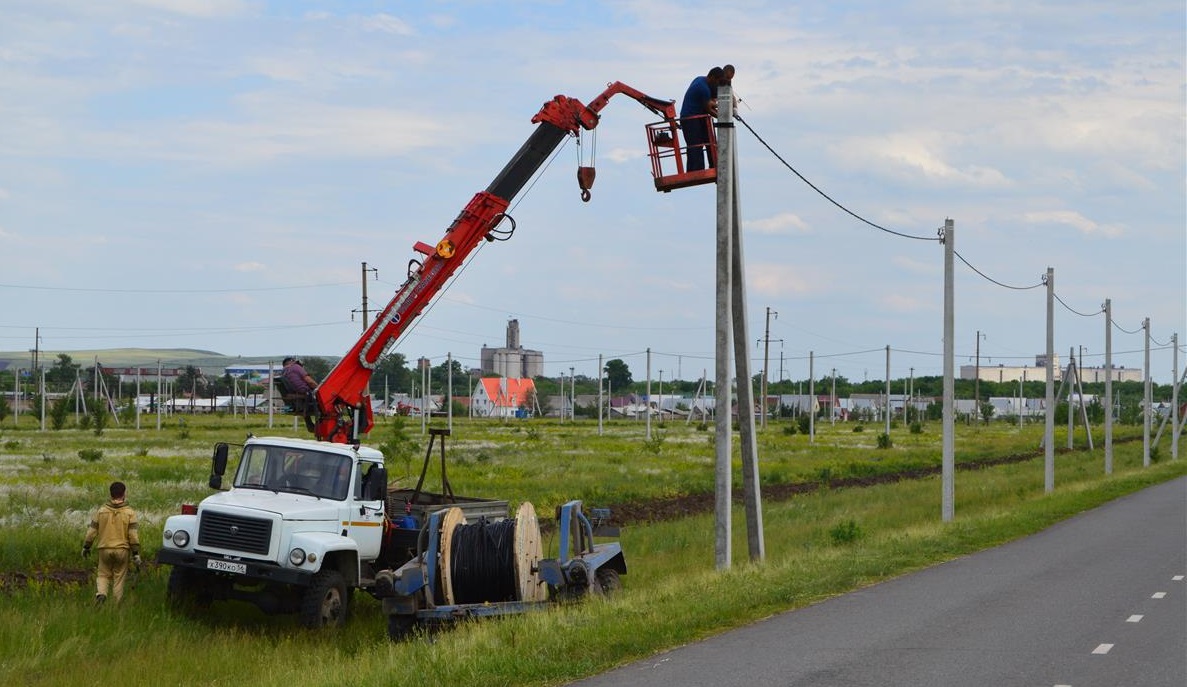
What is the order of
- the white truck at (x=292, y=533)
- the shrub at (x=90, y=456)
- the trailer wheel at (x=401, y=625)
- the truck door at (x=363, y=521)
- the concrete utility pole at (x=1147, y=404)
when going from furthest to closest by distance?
the concrete utility pole at (x=1147, y=404)
the shrub at (x=90, y=456)
the truck door at (x=363, y=521)
the white truck at (x=292, y=533)
the trailer wheel at (x=401, y=625)

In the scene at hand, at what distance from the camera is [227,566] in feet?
47.9

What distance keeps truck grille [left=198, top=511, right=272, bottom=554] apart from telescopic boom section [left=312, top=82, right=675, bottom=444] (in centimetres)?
374

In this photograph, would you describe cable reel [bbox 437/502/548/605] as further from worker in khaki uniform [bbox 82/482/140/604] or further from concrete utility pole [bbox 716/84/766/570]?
concrete utility pole [bbox 716/84/766/570]

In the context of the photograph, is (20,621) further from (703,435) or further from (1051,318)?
(703,435)

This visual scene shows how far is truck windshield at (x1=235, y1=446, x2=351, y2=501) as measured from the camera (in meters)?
15.9

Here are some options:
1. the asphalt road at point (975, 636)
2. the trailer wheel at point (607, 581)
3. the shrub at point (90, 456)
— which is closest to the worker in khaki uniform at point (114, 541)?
the trailer wheel at point (607, 581)

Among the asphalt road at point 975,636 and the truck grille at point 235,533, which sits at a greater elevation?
the truck grille at point 235,533

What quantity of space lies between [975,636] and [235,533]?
26.3 feet

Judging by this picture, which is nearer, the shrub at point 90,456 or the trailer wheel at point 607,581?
the trailer wheel at point 607,581

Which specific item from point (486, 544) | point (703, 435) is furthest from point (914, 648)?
point (703, 435)

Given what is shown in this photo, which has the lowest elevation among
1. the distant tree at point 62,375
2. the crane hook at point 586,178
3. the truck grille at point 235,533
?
the truck grille at point 235,533

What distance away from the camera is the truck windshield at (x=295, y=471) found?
1591 centimetres

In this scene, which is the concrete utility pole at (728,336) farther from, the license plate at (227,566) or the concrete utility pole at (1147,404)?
the concrete utility pole at (1147,404)

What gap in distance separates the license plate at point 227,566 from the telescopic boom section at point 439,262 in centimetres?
404
